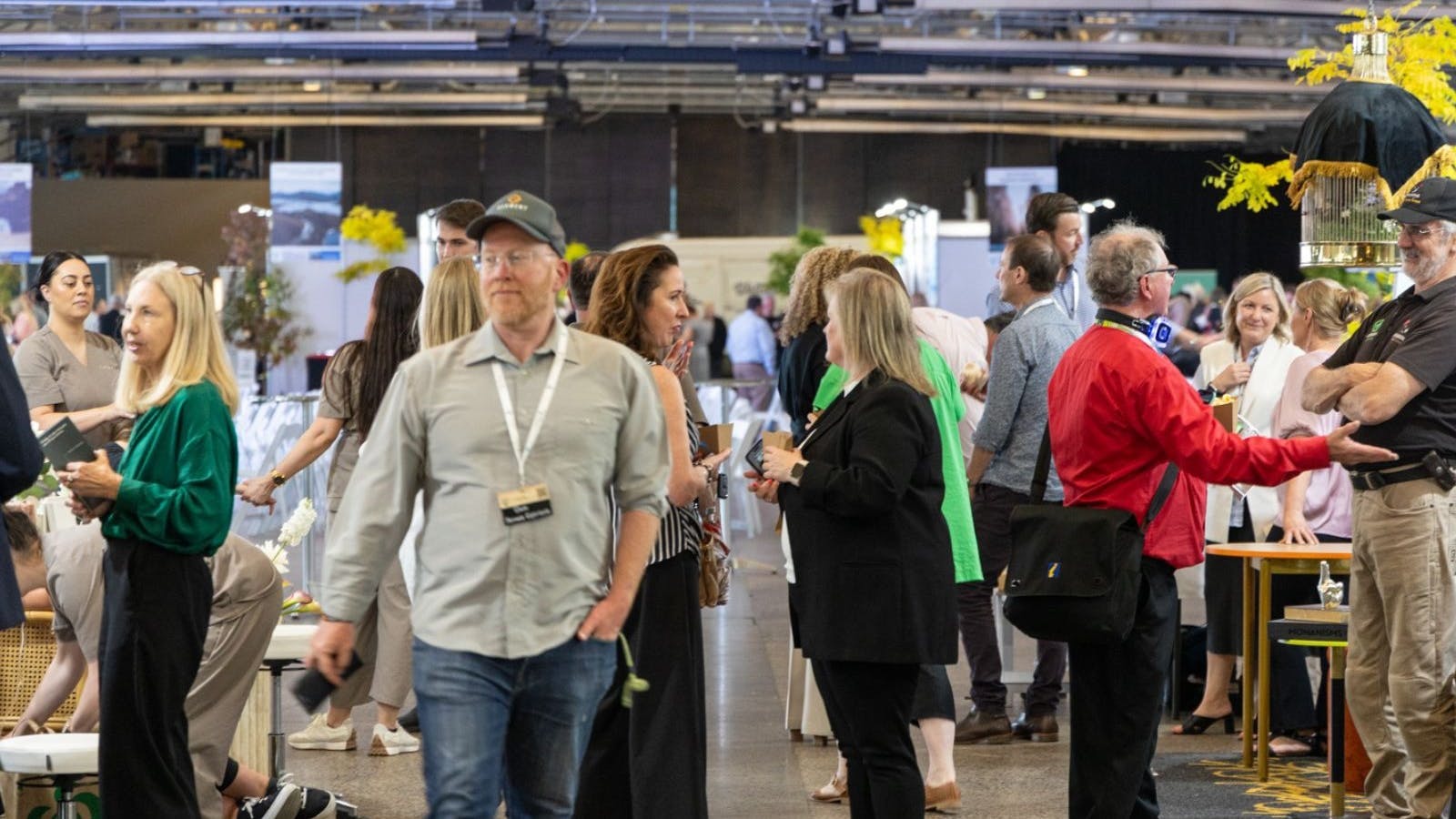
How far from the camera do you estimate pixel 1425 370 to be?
13.8 feet

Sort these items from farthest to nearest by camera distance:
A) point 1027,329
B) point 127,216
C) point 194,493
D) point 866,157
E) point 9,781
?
point 866,157
point 127,216
point 1027,329
point 9,781
point 194,493

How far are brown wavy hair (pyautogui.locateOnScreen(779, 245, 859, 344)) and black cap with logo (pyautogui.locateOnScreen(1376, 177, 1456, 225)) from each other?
1446 mm

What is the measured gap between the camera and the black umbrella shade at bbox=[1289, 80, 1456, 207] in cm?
484

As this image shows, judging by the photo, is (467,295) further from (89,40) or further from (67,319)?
(89,40)

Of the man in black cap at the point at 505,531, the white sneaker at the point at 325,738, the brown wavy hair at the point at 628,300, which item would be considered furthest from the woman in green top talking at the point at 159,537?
the white sneaker at the point at 325,738

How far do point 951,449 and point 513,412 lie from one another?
1993 millimetres

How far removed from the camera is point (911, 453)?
146 inches

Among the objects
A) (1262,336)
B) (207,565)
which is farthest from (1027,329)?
(207,565)

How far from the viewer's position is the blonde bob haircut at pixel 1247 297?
21.2 ft

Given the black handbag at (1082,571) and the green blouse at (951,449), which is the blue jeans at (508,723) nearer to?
the black handbag at (1082,571)

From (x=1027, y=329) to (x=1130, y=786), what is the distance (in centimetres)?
194

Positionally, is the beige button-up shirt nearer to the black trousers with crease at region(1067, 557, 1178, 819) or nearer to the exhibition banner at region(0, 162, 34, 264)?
the black trousers with crease at region(1067, 557, 1178, 819)

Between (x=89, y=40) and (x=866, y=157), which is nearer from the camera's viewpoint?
(x=89, y=40)

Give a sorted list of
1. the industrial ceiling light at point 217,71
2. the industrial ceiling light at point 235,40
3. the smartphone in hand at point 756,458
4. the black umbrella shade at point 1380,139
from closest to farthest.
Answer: the smartphone in hand at point 756,458 < the black umbrella shade at point 1380,139 < the industrial ceiling light at point 217,71 < the industrial ceiling light at point 235,40
